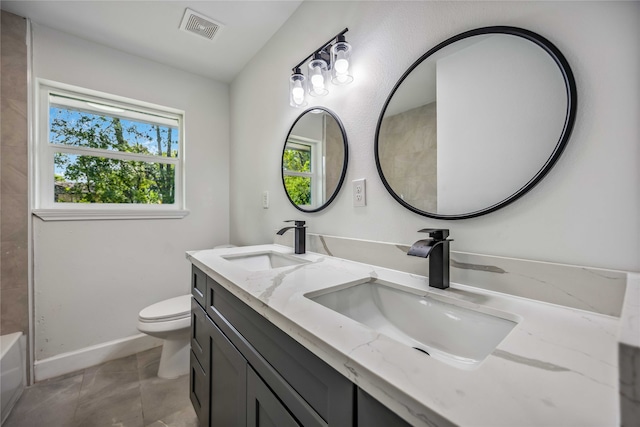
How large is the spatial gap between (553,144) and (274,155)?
1494 millimetres

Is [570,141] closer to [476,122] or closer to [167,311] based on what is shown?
[476,122]

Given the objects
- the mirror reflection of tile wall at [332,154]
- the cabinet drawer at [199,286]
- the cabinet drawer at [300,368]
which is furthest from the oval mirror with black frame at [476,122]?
the cabinet drawer at [199,286]

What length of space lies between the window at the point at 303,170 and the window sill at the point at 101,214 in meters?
1.18

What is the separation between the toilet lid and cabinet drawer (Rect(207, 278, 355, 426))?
1.04m

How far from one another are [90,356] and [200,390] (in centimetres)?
128

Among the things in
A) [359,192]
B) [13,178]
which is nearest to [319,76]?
[359,192]

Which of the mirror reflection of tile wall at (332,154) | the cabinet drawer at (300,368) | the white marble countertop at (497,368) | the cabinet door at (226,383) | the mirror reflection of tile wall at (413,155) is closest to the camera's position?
Result: the white marble countertop at (497,368)

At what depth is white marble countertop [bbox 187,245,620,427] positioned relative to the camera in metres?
0.31

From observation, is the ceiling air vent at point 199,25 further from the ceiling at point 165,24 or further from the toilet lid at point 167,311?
the toilet lid at point 167,311

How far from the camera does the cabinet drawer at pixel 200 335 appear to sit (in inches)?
44.6

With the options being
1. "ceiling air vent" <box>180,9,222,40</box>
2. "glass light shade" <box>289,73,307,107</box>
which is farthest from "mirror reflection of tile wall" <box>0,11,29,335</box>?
"glass light shade" <box>289,73,307,107</box>

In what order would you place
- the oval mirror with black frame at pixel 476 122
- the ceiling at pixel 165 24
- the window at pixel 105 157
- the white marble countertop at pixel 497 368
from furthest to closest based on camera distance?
the window at pixel 105 157 → the ceiling at pixel 165 24 → the oval mirror with black frame at pixel 476 122 → the white marble countertop at pixel 497 368

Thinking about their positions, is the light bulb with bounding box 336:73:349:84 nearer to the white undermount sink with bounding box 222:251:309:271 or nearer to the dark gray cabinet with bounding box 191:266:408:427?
the white undermount sink with bounding box 222:251:309:271

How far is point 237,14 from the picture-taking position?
1.65 meters
